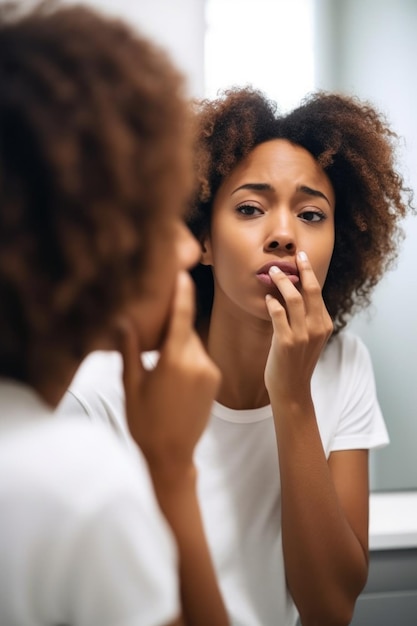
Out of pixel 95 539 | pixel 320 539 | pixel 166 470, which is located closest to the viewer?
pixel 95 539

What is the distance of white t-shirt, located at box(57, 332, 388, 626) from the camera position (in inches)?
33.3

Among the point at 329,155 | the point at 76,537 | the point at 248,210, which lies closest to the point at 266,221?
the point at 248,210

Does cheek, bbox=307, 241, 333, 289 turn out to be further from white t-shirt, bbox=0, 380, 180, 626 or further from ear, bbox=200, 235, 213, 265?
white t-shirt, bbox=0, 380, 180, 626

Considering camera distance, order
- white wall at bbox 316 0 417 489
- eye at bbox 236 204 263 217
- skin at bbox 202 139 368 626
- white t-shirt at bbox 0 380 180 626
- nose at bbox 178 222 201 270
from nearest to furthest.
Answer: white t-shirt at bbox 0 380 180 626
nose at bbox 178 222 201 270
skin at bbox 202 139 368 626
eye at bbox 236 204 263 217
white wall at bbox 316 0 417 489

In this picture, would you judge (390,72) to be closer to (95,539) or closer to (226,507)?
(226,507)

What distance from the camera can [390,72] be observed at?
1.29 metres

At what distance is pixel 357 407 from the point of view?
1.03 metres

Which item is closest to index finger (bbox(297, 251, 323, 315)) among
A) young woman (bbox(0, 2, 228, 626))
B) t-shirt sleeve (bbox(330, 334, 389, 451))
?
Answer: t-shirt sleeve (bbox(330, 334, 389, 451))

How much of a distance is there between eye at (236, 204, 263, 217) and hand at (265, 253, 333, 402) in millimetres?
124

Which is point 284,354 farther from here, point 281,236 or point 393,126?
point 393,126

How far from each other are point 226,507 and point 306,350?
254 mm

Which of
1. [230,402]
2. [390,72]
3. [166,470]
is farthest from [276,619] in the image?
[390,72]

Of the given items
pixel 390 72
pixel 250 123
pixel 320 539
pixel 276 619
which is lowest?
pixel 276 619

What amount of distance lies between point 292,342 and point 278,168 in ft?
0.92
